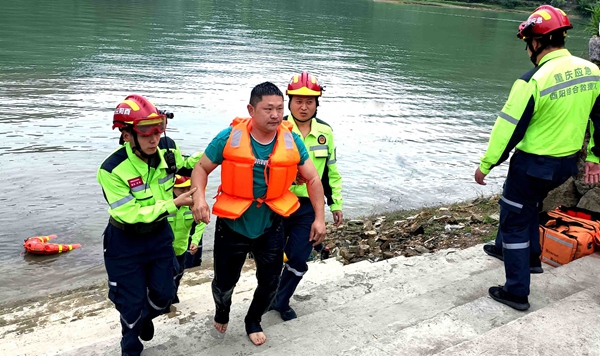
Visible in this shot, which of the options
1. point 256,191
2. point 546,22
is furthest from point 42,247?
point 546,22

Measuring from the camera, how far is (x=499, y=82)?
1160 inches

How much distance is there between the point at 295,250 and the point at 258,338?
810mm

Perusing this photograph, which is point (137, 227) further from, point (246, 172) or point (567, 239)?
point (567, 239)

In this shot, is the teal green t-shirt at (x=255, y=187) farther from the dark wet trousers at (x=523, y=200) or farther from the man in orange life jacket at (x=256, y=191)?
the dark wet trousers at (x=523, y=200)

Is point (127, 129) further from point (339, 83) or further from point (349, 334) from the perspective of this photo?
point (339, 83)

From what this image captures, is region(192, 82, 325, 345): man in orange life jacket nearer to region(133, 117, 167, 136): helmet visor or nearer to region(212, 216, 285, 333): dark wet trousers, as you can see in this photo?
region(212, 216, 285, 333): dark wet trousers

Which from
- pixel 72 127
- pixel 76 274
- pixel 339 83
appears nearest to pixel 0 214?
pixel 76 274

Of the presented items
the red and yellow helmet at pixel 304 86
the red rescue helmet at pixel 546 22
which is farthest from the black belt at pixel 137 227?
the red rescue helmet at pixel 546 22

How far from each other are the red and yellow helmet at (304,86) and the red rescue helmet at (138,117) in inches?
53.3

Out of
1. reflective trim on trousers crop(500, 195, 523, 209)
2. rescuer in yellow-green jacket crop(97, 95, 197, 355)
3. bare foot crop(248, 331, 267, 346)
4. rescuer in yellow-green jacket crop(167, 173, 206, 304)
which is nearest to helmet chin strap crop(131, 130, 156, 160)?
rescuer in yellow-green jacket crop(97, 95, 197, 355)

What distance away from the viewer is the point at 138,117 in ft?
12.0

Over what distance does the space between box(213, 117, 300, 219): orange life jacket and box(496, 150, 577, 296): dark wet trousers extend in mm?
1951

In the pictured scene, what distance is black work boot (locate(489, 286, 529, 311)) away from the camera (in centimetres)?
447

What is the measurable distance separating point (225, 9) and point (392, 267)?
188ft
